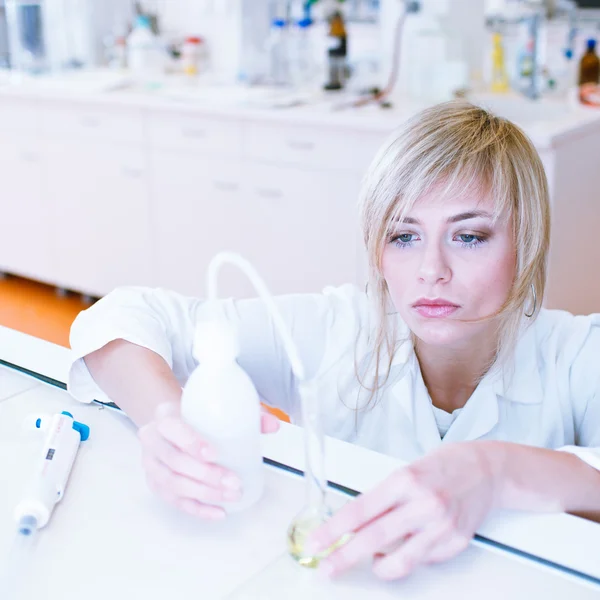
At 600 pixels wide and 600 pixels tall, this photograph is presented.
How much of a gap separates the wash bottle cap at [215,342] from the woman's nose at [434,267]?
15.1 inches

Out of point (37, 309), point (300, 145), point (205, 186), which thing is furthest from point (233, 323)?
point (37, 309)

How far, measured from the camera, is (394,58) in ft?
9.48

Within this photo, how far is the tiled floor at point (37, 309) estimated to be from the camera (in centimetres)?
311

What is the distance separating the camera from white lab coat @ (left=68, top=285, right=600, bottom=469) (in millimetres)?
1118

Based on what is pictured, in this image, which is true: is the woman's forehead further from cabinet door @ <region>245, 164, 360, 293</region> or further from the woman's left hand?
cabinet door @ <region>245, 164, 360, 293</region>

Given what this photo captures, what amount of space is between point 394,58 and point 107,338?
2133 mm

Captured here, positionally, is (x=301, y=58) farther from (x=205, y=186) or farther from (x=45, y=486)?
(x=45, y=486)

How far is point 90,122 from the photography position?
308 centimetres

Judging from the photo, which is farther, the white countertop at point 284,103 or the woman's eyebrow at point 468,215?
the white countertop at point 284,103

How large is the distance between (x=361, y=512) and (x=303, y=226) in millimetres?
2002

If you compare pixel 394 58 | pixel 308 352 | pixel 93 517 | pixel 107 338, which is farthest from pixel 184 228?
pixel 93 517

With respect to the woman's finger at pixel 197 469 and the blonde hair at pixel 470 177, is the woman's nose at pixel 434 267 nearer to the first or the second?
the blonde hair at pixel 470 177

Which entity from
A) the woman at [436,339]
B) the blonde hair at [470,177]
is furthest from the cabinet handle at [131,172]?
the blonde hair at [470,177]

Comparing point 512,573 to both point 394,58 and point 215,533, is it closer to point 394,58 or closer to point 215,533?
point 215,533
